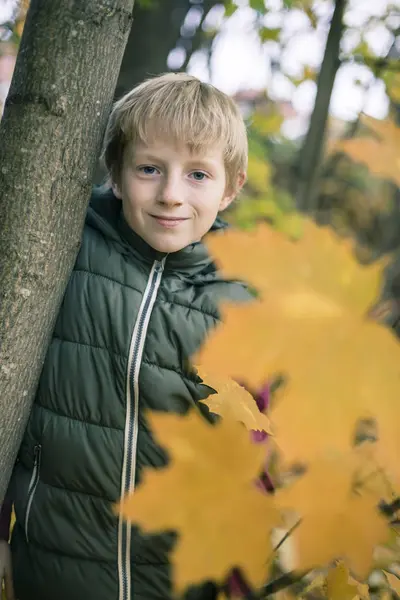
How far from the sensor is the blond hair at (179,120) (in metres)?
1.15

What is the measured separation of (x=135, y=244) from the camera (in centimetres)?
124

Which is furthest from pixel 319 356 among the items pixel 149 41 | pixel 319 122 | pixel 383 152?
pixel 319 122

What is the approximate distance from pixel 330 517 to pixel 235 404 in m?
0.34


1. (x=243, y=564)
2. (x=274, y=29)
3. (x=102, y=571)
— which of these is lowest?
(x=102, y=571)

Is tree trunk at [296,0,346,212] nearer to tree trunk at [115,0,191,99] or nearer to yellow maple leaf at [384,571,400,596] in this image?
tree trunk at [115,0,191,99]

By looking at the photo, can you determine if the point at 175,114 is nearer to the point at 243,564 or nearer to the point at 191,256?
the point at 191,256

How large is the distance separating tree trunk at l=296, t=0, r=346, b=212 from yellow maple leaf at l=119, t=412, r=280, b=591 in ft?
8.54

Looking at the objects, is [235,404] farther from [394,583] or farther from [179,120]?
[179,120]

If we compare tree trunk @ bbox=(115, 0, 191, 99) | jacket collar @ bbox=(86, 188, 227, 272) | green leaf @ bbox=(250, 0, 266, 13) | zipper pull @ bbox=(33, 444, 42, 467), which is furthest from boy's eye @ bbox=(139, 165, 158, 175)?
tree trunk @ bbox=(115, 0, 191, 99)

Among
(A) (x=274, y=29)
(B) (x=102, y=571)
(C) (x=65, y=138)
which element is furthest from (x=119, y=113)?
(A) (x=274, y=29)

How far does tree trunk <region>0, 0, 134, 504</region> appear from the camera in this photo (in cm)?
99

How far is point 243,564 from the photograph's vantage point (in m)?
0.62

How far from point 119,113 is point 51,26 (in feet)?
0.89

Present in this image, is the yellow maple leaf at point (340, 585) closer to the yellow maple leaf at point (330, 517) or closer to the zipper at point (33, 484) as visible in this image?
the yellow maple leaf at point (330, 517)
